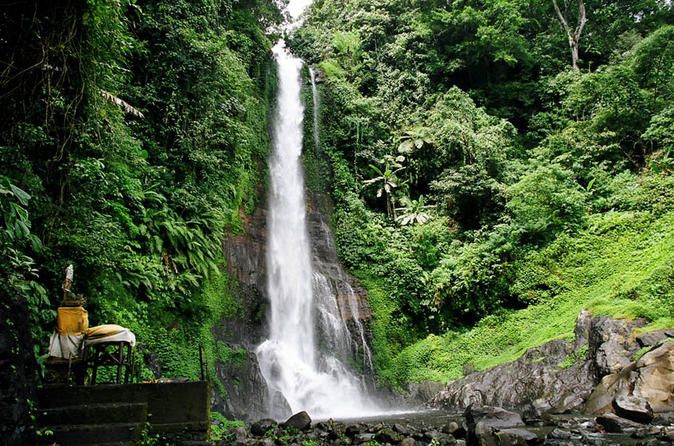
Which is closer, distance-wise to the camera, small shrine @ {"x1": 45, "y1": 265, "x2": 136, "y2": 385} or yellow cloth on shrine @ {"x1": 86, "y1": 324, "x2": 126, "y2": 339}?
small shrine @ {"x1": 45, "y1": 265, "x2": 136, "y2": 385}

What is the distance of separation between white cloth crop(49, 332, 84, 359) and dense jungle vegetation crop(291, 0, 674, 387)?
10956 mm

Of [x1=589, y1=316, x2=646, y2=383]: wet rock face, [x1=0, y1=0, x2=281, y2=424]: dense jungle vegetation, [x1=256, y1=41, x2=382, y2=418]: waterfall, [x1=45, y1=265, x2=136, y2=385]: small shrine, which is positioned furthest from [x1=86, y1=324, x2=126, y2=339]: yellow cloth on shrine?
[x1=589, y1=316, x2=646, y2=383]: wet rock face

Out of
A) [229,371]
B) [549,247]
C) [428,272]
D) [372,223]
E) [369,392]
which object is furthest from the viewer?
[372,223]

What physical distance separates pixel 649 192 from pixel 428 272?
25.6ft

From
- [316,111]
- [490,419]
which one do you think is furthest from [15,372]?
[316,111]

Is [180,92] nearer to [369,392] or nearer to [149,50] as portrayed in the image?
[149,50]

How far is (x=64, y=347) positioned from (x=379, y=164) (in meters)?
18.2

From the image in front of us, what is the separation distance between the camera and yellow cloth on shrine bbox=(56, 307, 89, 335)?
5840mm

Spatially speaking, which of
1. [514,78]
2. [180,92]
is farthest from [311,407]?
[514,78]

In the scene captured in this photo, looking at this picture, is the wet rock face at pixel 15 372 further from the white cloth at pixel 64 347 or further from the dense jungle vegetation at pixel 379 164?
the white cloth at pixel 64 347

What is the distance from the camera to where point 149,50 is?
1369 cm

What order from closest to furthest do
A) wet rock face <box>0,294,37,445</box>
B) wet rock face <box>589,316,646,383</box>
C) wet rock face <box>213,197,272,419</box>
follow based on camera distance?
wet rock face <box>0,294,37,445</box> → wet rock face <box>589,316,646,383</box> → wet rock face <box>213,197,272,419</box>

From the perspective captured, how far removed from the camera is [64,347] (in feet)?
19.0

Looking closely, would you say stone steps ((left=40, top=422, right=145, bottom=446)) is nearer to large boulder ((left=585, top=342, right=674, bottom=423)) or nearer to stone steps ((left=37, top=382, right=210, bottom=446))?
stone steps ((left=37, top=382, right=210, bottom=446))
